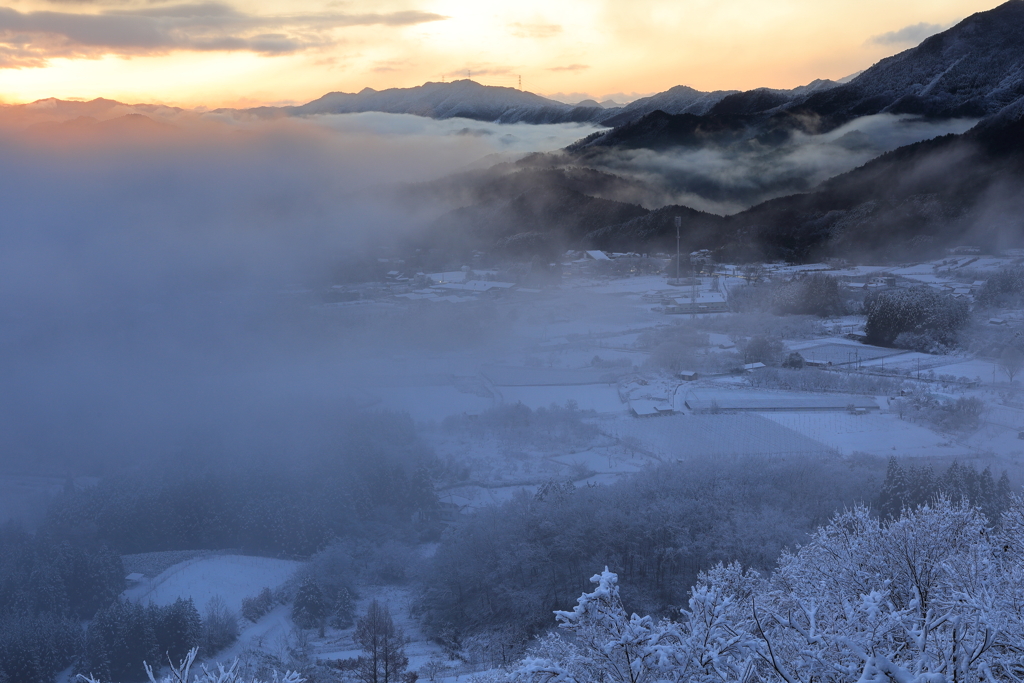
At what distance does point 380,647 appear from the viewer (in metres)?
5.26

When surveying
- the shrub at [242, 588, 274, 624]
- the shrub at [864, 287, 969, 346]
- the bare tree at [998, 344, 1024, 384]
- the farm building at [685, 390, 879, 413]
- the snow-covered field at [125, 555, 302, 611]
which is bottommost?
the snow-covered field at [125, 555, 302, 611]

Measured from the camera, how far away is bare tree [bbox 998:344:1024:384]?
10.9m

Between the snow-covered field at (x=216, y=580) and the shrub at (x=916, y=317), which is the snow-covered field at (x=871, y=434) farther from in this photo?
the snow-covered field at (x=216, y=580)

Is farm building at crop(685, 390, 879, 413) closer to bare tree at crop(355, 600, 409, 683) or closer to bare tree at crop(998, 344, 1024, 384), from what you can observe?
bare tree at crop(998, 344, 1024, 384)

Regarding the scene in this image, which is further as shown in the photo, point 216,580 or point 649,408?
point 649,408

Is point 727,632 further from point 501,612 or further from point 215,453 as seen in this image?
point 215,453

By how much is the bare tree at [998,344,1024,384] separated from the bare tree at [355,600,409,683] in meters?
10.1

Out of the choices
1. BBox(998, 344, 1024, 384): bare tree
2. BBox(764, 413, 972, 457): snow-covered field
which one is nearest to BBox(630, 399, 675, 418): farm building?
BBox(764, 413, 972, 457): snow-covered field

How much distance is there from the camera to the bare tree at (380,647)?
16.3ft

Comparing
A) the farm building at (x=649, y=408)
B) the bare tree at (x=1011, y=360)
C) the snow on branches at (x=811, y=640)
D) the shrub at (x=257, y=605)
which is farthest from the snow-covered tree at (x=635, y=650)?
the bare tree at (x=1011, y=360)

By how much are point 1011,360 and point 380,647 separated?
10865 millimetres

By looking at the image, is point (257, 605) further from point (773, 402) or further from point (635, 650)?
point (773, 402)

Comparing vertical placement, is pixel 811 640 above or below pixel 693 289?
above

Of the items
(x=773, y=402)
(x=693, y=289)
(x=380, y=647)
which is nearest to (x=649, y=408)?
(x=773, y=402)
